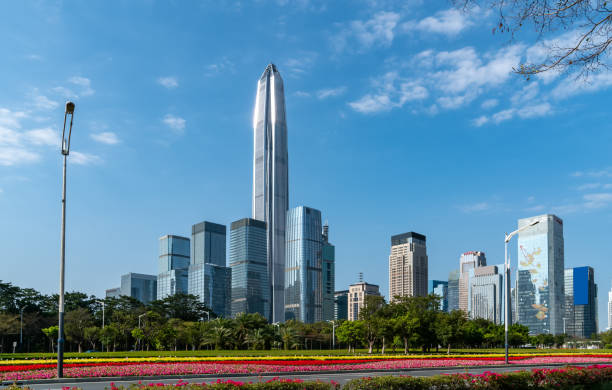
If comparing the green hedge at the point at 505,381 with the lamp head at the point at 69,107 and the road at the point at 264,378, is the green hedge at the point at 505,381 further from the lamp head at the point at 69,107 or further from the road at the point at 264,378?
the lamp head at the point at 69,107

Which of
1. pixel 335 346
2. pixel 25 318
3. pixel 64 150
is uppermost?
pixel 64 150

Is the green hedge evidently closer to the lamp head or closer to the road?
the road

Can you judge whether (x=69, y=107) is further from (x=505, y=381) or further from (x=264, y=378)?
(x=505, y=381)

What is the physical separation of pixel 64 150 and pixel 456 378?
16074 mm

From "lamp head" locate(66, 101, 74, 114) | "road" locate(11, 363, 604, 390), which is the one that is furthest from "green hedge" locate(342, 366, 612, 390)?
"lamp head" locate(66, 101, 74, 114)

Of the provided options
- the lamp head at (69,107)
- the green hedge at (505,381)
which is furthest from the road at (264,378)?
the lamp head at (69,107)

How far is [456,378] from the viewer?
1508 centimetres

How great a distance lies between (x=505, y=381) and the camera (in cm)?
1577

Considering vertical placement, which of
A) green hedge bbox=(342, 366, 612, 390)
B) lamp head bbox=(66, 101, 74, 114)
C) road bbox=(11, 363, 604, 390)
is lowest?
road bbox=(11, 363, 604, 390)

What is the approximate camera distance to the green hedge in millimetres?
13875

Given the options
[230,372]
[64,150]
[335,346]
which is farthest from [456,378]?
[335,346]

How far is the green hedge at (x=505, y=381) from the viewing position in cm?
1388

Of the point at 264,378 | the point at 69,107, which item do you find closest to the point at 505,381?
the point at 264,378

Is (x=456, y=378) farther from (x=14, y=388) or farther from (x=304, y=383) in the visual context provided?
(x=14, y=388)
